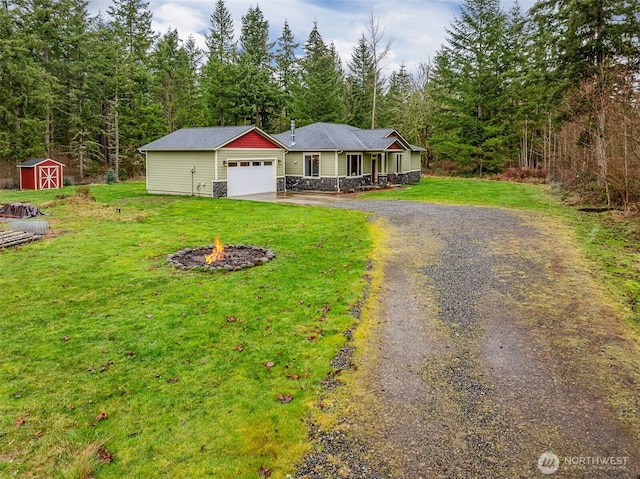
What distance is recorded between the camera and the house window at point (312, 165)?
81.4 feet

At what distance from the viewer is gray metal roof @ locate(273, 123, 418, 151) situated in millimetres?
24625

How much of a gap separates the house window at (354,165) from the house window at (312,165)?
73.7 inches

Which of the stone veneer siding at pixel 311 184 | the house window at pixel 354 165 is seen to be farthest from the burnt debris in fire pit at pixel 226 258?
the house window at pixel 354 165

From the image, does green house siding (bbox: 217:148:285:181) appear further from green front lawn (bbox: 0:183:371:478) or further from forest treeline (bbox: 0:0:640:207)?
forest treeline (bbox: 0:0:640:207)

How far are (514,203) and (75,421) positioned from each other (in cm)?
1856

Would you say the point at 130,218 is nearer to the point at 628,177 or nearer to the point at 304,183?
the point at 304,183

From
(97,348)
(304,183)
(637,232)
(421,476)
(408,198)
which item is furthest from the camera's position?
(304,183)

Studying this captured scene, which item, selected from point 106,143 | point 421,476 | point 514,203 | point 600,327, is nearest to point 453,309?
point 600,327

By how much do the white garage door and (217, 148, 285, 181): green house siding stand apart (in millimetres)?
223

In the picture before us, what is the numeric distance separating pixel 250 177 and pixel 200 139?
124 inches

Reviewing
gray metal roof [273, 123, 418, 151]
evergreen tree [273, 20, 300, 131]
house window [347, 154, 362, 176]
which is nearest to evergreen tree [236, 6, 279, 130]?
evergreen tree [273, 20, 300, 131]

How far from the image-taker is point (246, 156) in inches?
875

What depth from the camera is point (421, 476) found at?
3232 mm

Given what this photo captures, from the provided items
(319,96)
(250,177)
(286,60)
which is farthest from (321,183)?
(286,60)
